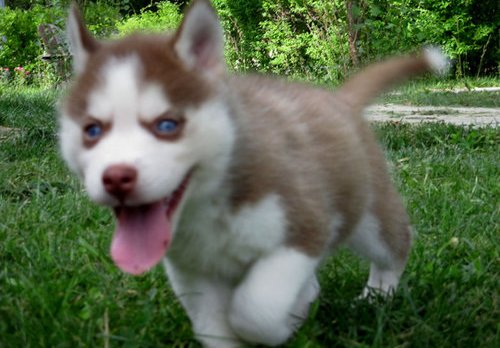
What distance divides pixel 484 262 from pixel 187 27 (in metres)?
1.75

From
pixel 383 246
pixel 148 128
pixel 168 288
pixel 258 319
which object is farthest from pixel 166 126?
pixel 383 246

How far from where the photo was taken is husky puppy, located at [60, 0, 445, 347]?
6.55 ft

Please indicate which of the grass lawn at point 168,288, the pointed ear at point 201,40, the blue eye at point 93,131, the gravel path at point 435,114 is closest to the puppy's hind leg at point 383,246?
the grass lawn at point 168,288

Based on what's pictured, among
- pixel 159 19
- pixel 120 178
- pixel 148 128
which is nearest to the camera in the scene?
pixel 120 178

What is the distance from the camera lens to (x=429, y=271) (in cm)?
307

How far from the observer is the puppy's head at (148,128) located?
1951mm

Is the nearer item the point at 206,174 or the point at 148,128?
the point at 148,128

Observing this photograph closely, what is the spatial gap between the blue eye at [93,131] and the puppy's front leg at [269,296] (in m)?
0.61

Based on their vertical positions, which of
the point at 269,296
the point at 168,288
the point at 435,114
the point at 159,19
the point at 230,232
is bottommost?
the point at 159,19

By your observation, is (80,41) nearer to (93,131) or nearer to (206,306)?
(93,131)

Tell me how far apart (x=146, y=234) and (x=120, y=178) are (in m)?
0.24

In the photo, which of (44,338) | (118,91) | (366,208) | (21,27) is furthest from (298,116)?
(21,27)

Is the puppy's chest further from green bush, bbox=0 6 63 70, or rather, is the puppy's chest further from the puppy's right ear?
green bush, bbox=0 6 63 70

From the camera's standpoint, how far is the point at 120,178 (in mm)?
1902
